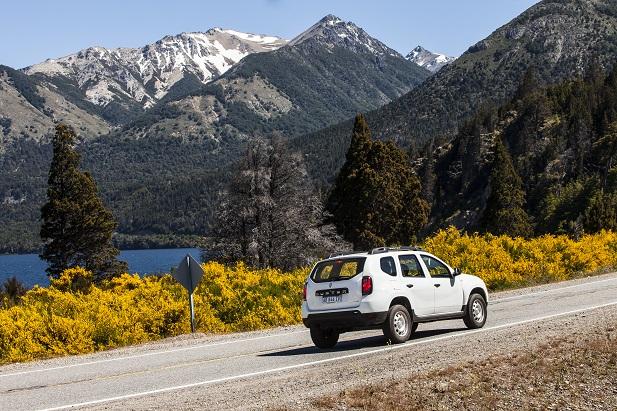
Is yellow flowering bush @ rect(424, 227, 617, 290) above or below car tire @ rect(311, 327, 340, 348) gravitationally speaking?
above

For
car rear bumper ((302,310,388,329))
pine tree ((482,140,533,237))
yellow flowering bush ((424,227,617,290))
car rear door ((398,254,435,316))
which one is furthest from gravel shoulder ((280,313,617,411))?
pine tree ((482,140,533,237))

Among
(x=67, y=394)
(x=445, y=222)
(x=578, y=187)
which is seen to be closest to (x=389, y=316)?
(x=67, y=394)

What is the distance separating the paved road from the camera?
35.7 ft

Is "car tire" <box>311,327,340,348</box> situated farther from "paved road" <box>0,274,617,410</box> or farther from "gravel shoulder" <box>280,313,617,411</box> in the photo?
"gravel shoulder" <box>280,313,617,411</box>

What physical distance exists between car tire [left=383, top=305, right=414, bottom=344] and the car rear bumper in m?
0.16

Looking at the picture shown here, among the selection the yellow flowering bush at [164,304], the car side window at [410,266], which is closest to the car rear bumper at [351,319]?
the car side window at [410,266]

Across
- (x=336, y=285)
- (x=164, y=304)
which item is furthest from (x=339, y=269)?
(x=164, y=304)

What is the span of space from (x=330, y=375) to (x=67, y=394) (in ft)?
13.3

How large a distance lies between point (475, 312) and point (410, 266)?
2.06 metres

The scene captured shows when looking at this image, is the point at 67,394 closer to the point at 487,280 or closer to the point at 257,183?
the point at 487,280

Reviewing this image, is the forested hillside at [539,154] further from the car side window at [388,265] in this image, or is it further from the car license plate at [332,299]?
the car license plate at [332,299]

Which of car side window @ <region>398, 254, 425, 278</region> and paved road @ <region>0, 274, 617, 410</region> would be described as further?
car side window @ <region>398, 254, 425, 278</region>

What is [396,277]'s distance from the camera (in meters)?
14.1

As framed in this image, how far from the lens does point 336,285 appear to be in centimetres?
1401
